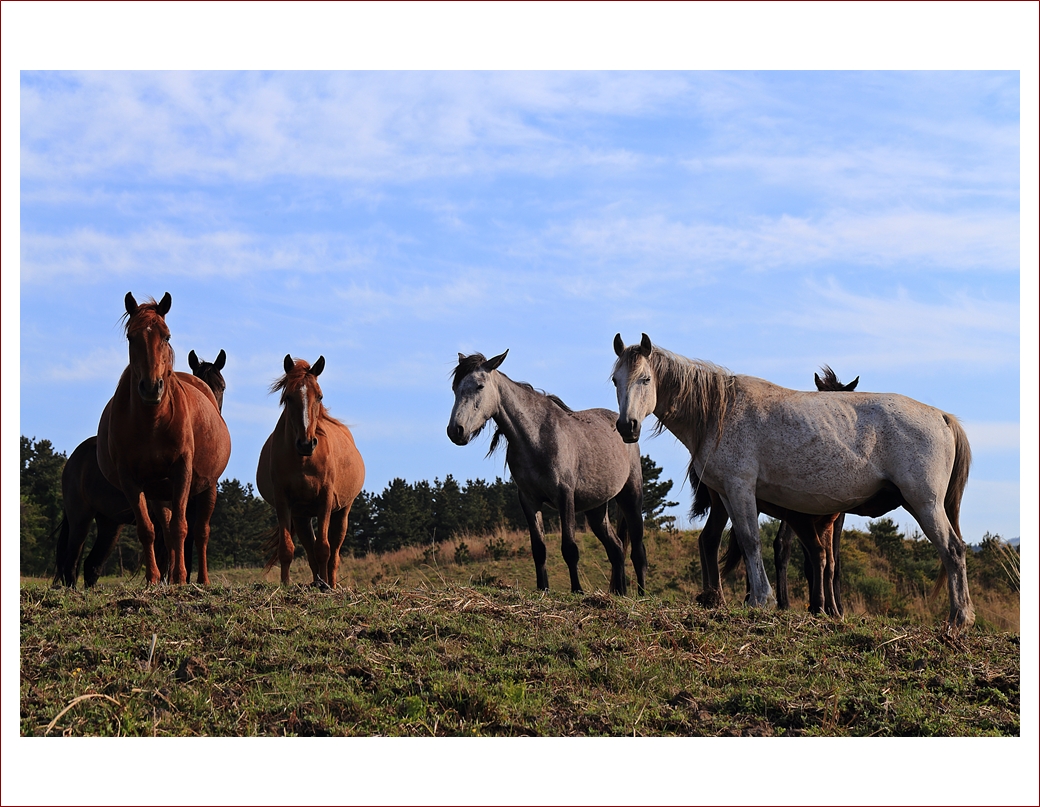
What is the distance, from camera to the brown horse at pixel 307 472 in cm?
976

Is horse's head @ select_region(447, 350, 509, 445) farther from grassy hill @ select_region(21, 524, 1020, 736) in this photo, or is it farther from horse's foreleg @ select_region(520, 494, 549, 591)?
grassy hill @ select_region(21, 524, 1020, 736)

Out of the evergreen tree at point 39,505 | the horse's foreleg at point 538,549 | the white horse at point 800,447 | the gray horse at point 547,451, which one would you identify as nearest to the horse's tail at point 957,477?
the white horse at point 800,447

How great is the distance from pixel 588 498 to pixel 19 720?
7.14 m

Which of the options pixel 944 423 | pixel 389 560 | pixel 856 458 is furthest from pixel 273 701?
pixel 389 560

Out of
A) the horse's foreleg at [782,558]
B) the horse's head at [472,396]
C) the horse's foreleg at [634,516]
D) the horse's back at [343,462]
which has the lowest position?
the horse's foreleg at [782,558]

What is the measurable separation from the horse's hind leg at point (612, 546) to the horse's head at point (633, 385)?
313cm

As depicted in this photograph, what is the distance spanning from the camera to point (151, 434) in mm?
9375

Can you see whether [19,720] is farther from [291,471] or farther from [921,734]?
[921,734]

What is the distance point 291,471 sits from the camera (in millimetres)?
10148

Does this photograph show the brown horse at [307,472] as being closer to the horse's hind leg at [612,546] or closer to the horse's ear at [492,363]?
the horse's ear at [492,363]

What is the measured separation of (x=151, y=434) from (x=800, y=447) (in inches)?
260

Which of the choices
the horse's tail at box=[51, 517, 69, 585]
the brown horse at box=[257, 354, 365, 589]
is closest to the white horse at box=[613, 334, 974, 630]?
the brown horse at box=[257, 354, 365, 589]

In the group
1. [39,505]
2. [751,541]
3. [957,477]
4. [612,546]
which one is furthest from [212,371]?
[39,505]

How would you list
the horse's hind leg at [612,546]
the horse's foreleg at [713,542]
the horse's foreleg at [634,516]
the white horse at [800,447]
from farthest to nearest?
the horse's foreleg at [634,516]
the horse's hind leg at [612,546]
the horse's foreleg at [713,542]
the white horse at [800,447]
